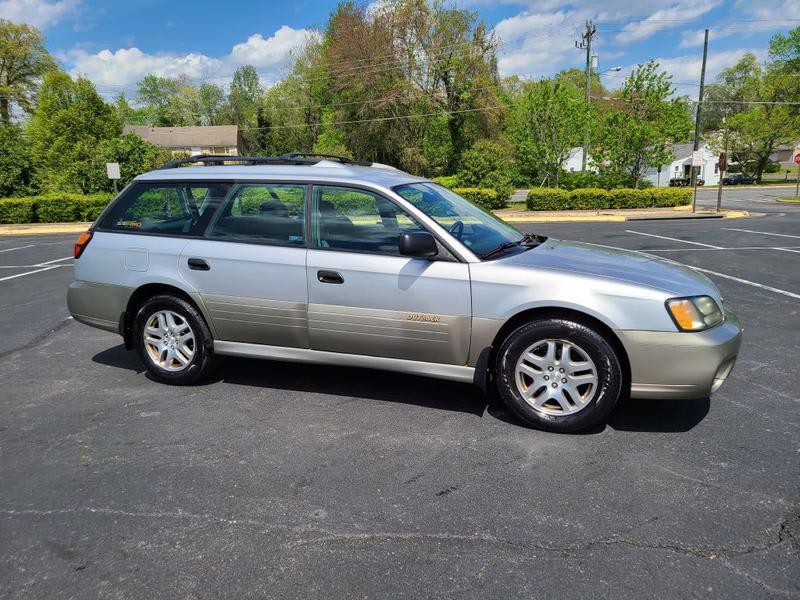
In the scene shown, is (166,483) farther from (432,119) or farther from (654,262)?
(432,119)

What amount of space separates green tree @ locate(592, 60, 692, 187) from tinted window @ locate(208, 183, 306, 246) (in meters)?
24.7

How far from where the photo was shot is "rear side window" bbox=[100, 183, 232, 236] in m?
4.50

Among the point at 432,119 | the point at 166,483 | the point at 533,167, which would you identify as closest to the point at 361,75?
the point at 432,119

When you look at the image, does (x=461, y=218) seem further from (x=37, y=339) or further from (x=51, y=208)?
(x=51, y=208)

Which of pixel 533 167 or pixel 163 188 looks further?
pixel 533 167

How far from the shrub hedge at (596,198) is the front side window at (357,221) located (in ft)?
75.7

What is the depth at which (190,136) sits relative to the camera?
73.3m

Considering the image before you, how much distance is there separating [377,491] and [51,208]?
2675cm

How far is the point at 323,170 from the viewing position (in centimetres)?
434

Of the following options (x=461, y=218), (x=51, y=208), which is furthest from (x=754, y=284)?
(x=51, y=208)

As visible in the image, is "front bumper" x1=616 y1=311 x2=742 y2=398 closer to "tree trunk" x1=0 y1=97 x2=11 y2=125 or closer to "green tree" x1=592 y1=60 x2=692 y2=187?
"green tree" x1=592 y1=60 x2=692 y2=187

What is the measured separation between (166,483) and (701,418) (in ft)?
→ 11.3

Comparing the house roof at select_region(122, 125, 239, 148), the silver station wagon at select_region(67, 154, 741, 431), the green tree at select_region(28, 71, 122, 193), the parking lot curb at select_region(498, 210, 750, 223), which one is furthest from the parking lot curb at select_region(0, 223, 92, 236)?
the house roof at select_region(122, 125, 239, 148)

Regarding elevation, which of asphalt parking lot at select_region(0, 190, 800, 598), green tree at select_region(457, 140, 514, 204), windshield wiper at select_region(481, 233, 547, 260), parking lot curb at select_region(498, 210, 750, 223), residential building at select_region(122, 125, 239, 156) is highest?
residential building at select_region(122, 125, 239, 156)
